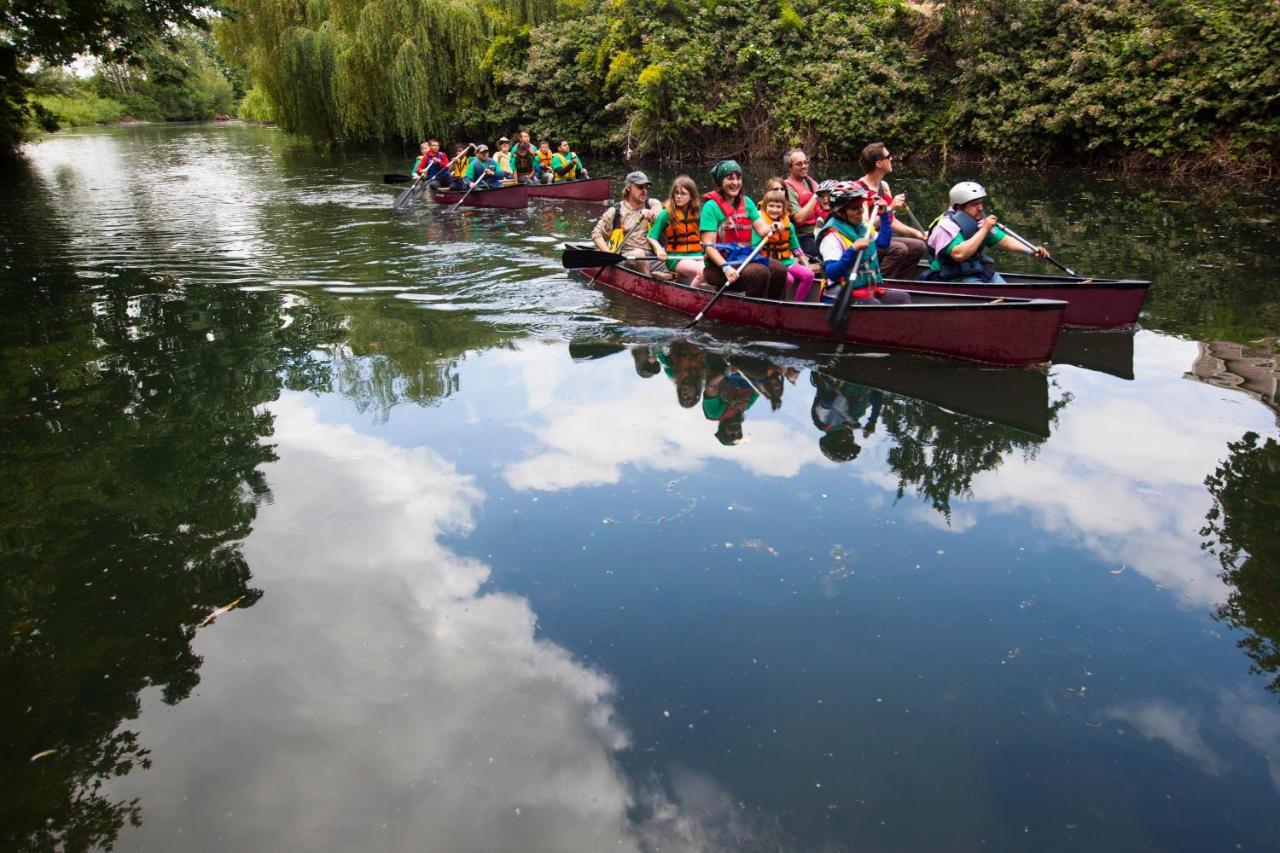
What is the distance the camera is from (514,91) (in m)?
27.9

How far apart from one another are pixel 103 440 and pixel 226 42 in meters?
26.9

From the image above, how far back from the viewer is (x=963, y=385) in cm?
680

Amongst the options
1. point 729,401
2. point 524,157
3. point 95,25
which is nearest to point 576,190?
point 524,157

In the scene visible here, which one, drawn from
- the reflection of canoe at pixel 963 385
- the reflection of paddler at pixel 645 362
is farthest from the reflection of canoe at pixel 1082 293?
the reflection of paddler at pixel 645 362

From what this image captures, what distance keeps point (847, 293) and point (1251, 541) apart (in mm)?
3387

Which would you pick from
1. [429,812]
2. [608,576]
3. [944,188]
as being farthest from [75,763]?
[944,188]

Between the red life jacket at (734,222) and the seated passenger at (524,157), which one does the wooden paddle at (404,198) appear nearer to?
the seated passenger at (524,157)

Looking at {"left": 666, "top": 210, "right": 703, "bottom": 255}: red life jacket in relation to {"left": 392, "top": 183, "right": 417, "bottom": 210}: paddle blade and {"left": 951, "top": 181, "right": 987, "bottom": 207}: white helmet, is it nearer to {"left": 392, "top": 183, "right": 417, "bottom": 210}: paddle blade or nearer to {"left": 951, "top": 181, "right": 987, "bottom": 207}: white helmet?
{"left": 951, "top": 181, "right": 987, "bottom": 207}: white helmet

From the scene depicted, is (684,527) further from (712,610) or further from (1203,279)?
(1203,279)

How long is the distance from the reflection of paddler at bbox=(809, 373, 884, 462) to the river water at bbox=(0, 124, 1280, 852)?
4 centimetres

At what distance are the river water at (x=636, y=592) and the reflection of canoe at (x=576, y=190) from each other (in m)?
9.39

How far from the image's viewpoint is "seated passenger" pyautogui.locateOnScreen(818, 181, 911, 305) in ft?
23.4

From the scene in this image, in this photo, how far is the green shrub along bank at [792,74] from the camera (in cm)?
1598

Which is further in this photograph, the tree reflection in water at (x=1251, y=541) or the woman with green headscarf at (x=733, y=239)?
the woman with green headscarf at (x=733, y=239)
